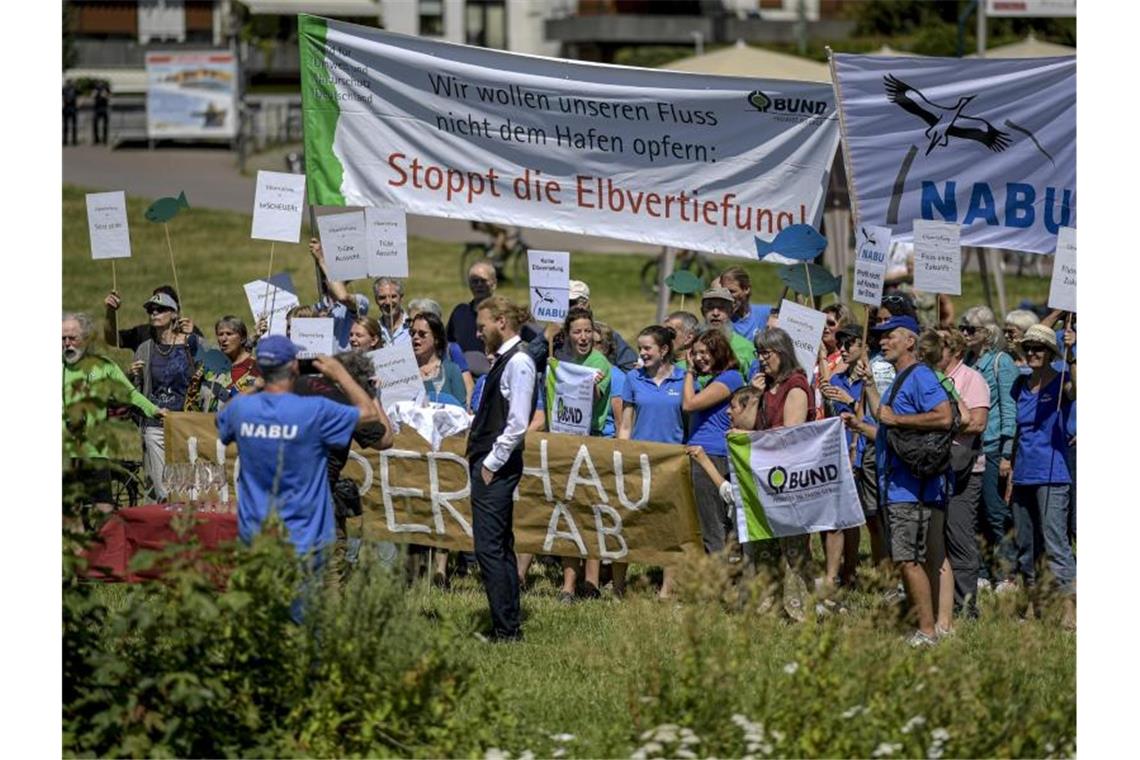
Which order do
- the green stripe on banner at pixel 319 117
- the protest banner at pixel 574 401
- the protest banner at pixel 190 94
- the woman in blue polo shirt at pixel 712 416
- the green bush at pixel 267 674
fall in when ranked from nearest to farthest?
1. the green bush at pixel 267 674
2. the woman in blue polo shirt at pixel 712 416
3. the protest banner at pixel 574 401
4. the green stripe on banner at pixel 319 117
5. the protest banner at pixel 190 94

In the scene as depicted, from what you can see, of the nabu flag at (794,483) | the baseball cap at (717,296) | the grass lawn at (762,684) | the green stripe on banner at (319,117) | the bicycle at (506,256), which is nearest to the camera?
the grass lawn at (762,684)

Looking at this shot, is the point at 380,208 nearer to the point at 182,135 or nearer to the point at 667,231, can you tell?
the point at 667,231

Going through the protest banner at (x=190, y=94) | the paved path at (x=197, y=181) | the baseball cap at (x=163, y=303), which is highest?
the protest banner at (x=190, y=94)

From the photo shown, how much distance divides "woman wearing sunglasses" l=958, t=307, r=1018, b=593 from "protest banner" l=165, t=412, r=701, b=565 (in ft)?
6.34

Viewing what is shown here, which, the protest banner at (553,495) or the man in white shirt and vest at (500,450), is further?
the protest banner at (553,495)

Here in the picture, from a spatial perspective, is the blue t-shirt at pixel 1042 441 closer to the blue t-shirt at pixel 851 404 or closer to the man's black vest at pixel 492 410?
the blue t-shirt at pixel 851 404

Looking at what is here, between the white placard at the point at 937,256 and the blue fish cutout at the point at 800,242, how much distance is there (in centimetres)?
69

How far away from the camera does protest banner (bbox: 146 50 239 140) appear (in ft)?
141

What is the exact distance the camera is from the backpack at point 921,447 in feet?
33.2

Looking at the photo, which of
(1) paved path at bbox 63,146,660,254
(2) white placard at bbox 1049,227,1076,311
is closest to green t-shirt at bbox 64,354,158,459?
(2) white placard at bbox 1049,227,1076,311

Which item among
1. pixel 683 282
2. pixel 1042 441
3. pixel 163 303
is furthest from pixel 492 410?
pixel 163 303

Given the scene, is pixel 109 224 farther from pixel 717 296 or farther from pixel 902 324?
pixel 902 324

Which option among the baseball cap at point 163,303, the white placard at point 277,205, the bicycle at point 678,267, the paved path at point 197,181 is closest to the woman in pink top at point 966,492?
the white placard at point 277,205

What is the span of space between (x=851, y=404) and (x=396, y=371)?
2.82 metres
